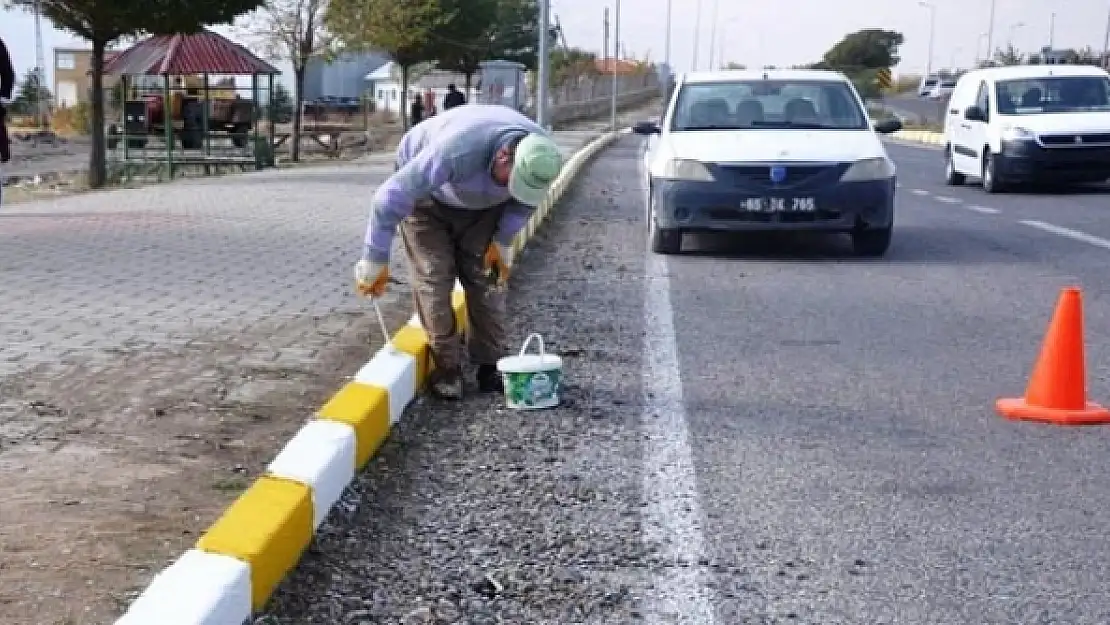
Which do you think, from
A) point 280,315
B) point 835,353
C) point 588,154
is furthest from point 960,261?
point 588,154

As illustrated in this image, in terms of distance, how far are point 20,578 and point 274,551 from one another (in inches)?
26.8

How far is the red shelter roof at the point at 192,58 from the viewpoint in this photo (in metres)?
28.2

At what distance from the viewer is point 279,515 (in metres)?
→ 4.17

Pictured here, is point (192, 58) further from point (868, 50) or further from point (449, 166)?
point (868, 50)

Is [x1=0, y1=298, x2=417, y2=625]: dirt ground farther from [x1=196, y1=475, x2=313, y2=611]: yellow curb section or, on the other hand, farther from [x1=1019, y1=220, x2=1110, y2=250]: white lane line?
[x1=1019, y1=220, x2=1110, y2=250]: white lane line

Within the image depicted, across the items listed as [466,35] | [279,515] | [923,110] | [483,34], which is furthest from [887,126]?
[923,110]

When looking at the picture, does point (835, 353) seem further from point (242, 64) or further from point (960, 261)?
point (242, 64)

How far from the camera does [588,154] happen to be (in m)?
30.6

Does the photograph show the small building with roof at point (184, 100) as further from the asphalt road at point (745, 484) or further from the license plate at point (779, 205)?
the asphalt road at point (745, 484)

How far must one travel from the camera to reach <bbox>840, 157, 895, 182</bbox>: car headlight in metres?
11.5

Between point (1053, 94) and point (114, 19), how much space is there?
553 inches

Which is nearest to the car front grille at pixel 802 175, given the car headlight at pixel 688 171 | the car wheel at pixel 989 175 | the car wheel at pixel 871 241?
the car headlight at pixel 688 171

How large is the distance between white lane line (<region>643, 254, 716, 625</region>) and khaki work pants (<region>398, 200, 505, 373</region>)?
938 millimetres

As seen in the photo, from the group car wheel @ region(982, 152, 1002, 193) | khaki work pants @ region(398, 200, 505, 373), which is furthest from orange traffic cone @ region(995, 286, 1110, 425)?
car wheel @ region(982, 152, 1002, 193)
